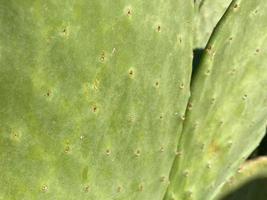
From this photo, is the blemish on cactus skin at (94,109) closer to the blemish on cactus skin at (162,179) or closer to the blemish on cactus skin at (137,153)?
the blemish on cactus skin at (137,153)

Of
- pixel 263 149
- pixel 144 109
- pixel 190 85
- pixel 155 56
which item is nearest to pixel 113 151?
pixel 144 109

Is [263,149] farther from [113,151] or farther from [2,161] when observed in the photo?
[2,161]

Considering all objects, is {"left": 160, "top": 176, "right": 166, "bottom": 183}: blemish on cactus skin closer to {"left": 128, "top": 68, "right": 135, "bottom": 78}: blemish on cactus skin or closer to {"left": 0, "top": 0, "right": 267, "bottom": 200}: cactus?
{"left": 0, "top": 0, "right": 267, "bottom": 200}: cactus

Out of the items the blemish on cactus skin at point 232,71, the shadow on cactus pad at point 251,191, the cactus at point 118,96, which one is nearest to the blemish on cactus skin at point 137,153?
the cactus at point 118,96

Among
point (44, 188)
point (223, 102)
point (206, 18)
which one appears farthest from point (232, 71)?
point (44, 188)

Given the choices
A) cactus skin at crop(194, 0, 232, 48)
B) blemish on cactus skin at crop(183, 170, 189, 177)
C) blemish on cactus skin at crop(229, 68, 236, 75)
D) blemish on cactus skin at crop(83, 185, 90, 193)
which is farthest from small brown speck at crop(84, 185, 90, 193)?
cactus skin at crop(194, 0, 232, 48)

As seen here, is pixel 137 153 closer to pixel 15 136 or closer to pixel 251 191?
pixel 15 136
